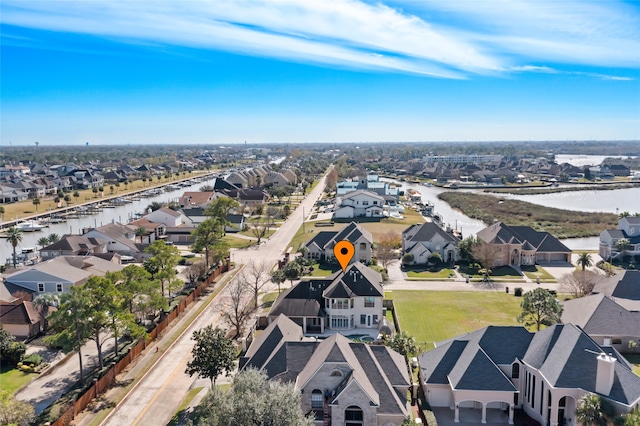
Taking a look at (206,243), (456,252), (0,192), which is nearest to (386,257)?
(456,252)

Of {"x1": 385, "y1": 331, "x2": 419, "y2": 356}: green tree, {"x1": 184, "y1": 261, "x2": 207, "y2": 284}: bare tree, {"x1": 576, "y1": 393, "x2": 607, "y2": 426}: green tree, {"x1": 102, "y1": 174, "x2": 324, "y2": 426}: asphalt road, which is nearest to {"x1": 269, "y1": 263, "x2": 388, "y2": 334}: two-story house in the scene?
{"x1": 102, "y1": 174, "x2": 324, "y2": 426}: asphalt road

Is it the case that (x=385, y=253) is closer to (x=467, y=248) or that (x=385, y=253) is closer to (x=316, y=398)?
(x=467, y=248)

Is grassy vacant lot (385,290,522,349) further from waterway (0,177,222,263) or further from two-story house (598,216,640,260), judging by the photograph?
waterway (0,177,222,263)

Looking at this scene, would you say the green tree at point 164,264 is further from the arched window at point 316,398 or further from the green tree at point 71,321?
the arched window at point 316,398

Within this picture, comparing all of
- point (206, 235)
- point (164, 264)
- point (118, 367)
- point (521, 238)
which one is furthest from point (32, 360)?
point (521, 238)

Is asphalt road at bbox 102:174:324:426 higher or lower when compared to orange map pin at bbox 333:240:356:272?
lower

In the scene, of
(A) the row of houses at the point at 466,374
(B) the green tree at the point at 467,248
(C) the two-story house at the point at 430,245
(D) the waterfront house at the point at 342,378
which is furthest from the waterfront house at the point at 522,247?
(D) the waterfront house at the point at 342,378

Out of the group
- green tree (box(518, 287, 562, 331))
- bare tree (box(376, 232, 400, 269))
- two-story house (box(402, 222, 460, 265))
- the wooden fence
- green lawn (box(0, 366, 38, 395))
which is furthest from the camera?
two-story house (box(402, 222, 460, 265))

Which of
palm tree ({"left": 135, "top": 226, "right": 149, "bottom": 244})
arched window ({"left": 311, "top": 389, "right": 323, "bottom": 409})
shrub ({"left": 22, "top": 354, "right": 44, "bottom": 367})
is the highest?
palm tree ({"left": 135, "top": 226, "right": 149, "bottom": 244})
